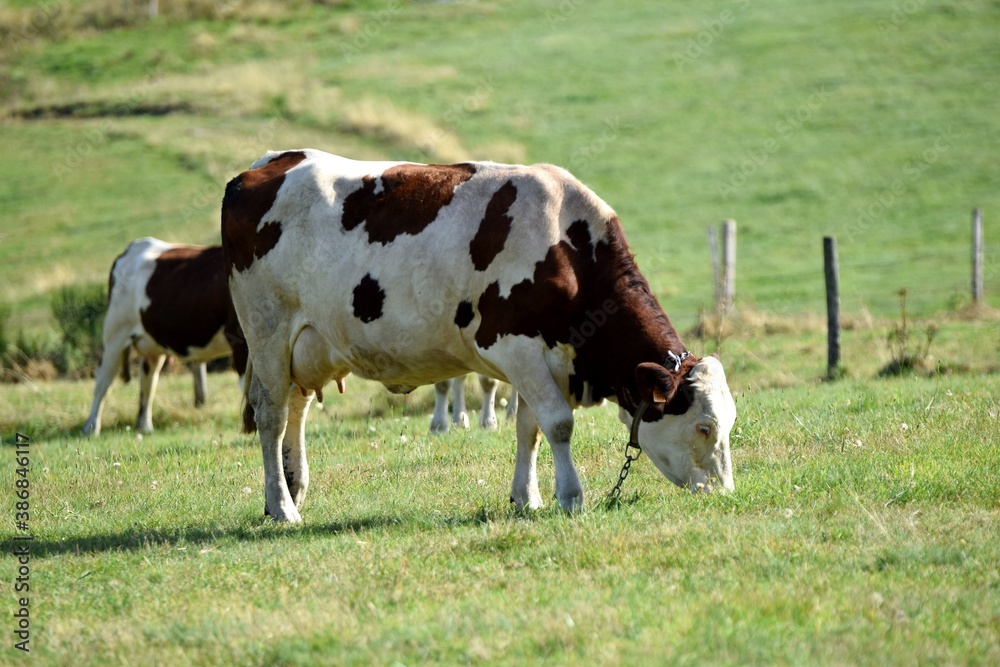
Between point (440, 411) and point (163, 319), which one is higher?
point (163, 319)

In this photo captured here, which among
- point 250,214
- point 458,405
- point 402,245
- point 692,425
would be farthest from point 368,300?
point 458,405

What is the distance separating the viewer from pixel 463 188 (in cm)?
786

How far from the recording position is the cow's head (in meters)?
7.13

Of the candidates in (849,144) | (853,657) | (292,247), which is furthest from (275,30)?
(853,657)

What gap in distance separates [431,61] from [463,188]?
145 feet

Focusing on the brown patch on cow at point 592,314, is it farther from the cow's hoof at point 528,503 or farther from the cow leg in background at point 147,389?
the cow leg in background at point 147,389

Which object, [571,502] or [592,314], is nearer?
[571,502]

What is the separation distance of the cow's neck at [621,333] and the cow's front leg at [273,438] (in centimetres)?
230

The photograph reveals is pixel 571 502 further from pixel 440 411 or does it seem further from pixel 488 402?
pixel 488 402

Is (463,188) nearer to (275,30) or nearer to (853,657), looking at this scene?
(853,657)

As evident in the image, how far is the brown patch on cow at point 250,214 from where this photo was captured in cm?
852

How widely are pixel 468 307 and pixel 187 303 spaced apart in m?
8.49

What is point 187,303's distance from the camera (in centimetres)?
1512

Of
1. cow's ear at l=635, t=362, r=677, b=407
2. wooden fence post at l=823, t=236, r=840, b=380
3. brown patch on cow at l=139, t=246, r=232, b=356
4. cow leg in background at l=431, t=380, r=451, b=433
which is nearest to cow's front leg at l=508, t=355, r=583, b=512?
A: cow's ear at l=635, t=362, r=677, b=407
